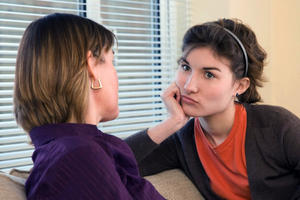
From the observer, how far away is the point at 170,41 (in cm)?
207

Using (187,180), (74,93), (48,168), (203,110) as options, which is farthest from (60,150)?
(187,180)

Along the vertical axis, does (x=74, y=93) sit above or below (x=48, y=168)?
above

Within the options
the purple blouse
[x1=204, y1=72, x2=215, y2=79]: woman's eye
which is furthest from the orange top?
the purple blouse

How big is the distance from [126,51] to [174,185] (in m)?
0.88

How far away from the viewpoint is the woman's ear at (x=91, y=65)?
33.5 inches

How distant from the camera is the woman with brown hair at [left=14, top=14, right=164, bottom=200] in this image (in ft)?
2.32

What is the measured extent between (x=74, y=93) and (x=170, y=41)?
1334mm

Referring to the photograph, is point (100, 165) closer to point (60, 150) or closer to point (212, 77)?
point (60, 150)

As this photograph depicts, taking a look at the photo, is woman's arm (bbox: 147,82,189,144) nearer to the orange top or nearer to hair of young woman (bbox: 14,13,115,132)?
the orange top

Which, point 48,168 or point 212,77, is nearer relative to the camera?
point 48,168

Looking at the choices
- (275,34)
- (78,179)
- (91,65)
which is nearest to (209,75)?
(91,65)

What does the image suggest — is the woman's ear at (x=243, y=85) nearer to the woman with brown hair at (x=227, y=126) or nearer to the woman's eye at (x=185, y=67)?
the woman with brown hair at (x=227, y=126)

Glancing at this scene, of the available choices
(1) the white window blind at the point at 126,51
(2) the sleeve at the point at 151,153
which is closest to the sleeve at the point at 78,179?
(2) the sleeve at the point at 151,153

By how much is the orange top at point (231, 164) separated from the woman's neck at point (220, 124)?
2 centimetres
